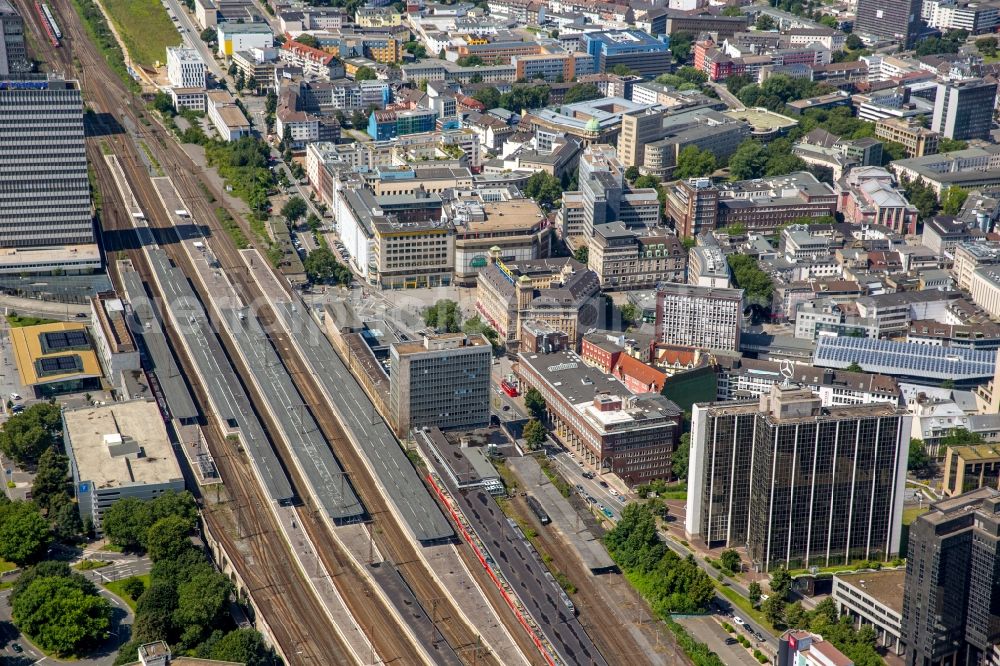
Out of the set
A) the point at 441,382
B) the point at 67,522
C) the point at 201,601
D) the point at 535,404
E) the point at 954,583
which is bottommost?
the point at 67,522

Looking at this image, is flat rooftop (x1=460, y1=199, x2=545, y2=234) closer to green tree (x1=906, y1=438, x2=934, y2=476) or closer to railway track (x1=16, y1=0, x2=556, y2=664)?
railway track (x1=16, y1=0, x2=556, y2=664)

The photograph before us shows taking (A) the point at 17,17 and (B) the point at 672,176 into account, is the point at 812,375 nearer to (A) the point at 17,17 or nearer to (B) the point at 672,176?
(B) the point at 672,176

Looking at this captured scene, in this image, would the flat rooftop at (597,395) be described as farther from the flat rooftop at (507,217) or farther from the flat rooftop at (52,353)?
the flat rooftop at (52,353)

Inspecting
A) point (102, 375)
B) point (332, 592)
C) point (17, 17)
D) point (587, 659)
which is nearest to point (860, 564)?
point (587, 659)

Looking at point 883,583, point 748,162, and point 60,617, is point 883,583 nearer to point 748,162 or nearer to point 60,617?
point 60,617

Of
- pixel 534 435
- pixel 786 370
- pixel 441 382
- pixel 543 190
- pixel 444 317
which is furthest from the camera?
pixel 543 190

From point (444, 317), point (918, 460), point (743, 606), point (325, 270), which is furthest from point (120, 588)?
point (918, 460)

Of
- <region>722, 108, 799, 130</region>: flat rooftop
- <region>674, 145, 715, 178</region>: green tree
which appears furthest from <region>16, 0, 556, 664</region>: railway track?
<region>722, 108, 799, 130</region>: flat rooftop

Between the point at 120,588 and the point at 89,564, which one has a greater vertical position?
the point at 89,564
